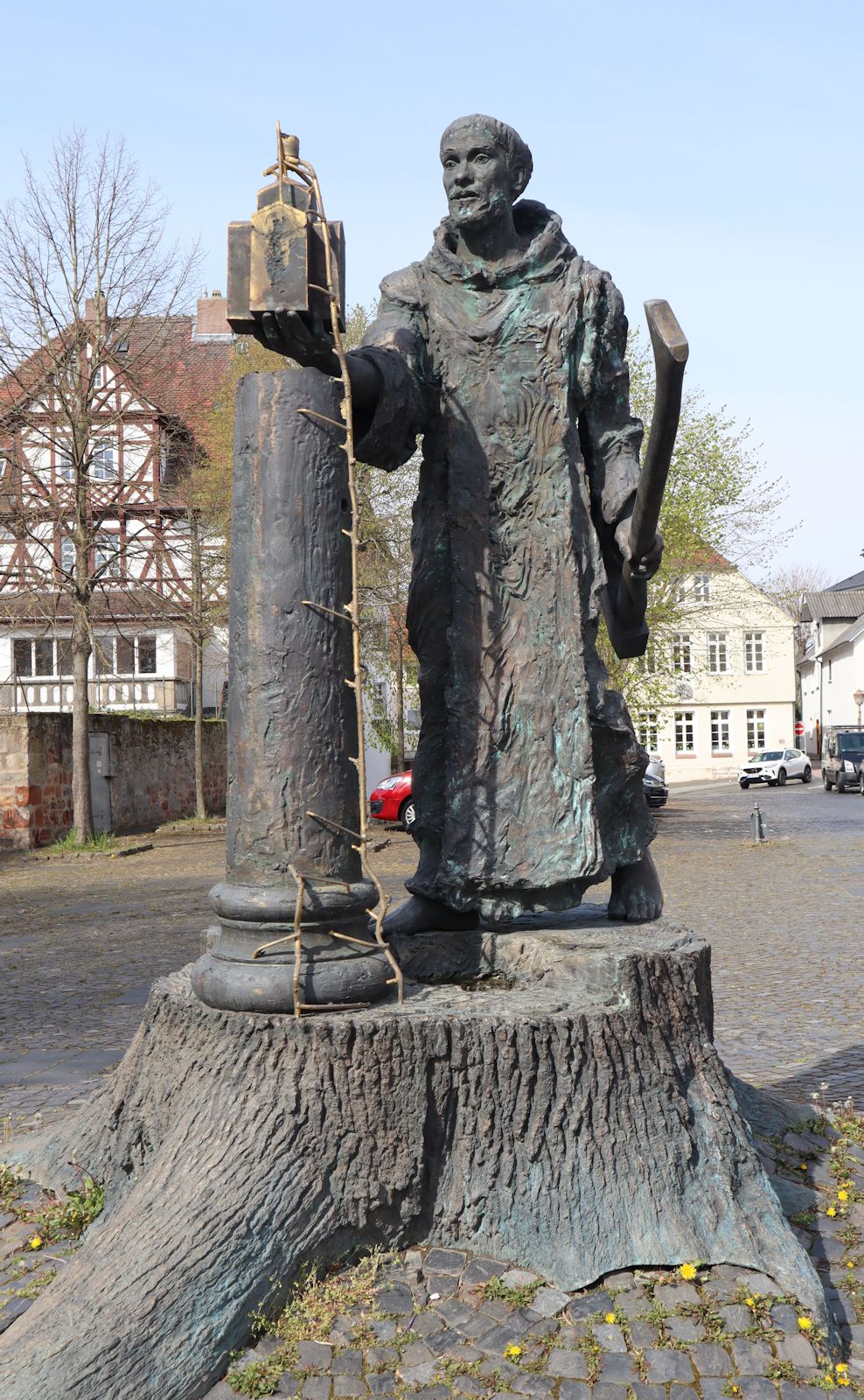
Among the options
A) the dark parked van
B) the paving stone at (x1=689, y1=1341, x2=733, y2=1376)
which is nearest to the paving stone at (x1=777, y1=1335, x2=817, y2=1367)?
the paving stone at (x1=689, y1=1341, x2=733, y2=1376)

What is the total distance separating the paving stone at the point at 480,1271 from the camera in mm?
2643

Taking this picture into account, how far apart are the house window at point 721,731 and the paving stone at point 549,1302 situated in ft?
162

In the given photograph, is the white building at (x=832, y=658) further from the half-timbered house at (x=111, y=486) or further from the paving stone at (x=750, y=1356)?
the paving stone at (x=750, y=1356)

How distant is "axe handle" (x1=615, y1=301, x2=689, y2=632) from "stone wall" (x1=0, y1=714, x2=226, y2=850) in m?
15.5

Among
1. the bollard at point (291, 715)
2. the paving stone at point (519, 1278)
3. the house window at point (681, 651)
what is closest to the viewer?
the paving stone at point (519, 1278)

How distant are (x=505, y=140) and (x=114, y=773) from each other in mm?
18556

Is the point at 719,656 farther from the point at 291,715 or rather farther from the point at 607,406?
the point at 291,715

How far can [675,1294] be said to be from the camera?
2629mm

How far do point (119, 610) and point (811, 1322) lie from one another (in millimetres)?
25069

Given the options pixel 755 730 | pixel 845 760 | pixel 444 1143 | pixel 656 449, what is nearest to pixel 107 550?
pixel 656 449

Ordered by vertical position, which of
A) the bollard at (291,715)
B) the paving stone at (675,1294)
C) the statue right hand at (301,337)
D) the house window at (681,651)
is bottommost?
the paving stone at (675,1294)

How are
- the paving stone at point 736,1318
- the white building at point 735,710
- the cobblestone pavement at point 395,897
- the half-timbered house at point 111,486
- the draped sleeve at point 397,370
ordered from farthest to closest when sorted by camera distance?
the white building at point 735,710 → the half-timbered house at point 111,486 → the cobblestone pavement at point 395,897 → the draped sleeve at point 397,370 → the paving stone at point 736,1318

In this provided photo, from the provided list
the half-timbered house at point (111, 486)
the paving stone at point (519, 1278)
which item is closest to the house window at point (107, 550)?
the half-timbered house at point (111, 486)

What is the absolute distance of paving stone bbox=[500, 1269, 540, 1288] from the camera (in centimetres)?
264
